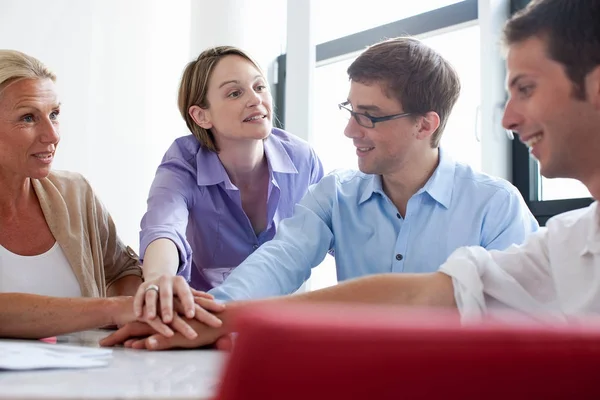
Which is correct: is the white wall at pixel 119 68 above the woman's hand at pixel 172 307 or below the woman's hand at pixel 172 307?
above

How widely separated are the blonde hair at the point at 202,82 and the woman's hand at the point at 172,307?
106 cm

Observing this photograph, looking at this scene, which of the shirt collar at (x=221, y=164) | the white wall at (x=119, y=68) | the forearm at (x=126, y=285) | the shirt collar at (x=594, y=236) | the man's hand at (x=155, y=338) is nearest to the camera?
the shirt collar at (x=594, y=236)

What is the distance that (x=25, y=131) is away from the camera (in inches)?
80.5

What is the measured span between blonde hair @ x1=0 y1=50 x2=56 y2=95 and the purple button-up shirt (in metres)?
0.49

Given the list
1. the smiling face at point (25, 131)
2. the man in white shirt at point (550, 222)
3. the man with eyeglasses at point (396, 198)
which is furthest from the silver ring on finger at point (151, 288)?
the smiling face at point (25, 131)

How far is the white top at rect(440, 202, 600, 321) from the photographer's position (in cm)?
119

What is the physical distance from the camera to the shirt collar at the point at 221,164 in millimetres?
2311

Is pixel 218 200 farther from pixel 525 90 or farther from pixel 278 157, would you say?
pixel 525 90

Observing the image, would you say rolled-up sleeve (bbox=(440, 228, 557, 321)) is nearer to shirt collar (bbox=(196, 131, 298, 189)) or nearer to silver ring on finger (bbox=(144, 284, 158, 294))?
silver ring on finger (bbox=(144, 284, 158, 294))

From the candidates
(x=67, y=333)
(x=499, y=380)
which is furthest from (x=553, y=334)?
(x=67, y=333)

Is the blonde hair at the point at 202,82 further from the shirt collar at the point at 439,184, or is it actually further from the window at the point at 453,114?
the window at the point at 453,114

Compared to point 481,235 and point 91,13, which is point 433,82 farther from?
point 91,13

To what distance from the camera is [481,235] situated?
6.14 ft

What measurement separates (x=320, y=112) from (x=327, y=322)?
405 cm
